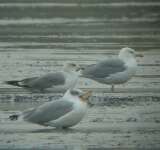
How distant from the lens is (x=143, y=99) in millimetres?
15773

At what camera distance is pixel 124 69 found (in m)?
17.0

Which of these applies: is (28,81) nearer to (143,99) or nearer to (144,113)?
(143,99)

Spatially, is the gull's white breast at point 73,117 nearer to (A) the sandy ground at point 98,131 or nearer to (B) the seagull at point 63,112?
(B) the seagull at point 63,112

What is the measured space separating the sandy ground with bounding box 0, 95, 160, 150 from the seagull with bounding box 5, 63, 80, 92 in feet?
3.70

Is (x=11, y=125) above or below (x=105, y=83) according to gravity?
below

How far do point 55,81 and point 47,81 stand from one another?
9.9 inches

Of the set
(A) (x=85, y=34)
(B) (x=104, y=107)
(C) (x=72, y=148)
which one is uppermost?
(A) (x=85, y=34)

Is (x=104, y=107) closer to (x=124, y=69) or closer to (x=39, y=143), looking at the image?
(x=124, y=69)

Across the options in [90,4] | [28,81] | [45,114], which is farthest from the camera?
[90,4]

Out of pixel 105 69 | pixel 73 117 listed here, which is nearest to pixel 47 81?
pixel 105 69

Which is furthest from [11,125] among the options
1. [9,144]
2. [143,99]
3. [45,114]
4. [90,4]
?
[90,4]

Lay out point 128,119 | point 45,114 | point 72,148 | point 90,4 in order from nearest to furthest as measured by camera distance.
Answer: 1. point 72,148
2. point 45,114
3. point 128,119
4. point 90,4

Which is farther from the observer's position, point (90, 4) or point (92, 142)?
point (90, 4)

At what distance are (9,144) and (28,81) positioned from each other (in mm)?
5397
